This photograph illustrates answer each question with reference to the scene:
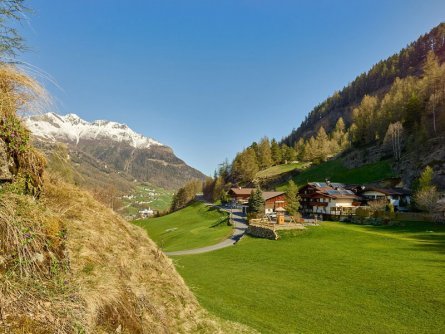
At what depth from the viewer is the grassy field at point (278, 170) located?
12825cm

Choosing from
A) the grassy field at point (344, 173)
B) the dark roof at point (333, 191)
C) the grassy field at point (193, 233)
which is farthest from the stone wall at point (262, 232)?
the grassy field at point (344, 173)

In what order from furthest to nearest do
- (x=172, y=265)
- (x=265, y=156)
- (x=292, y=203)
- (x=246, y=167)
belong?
(x=265, y=156) → (x=246, y=167) → (x=292, y=203) → (x=172, y=265)

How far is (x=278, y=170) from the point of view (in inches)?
5207

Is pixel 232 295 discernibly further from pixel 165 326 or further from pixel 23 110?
pixel 23 110

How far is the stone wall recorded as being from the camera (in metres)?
47.6

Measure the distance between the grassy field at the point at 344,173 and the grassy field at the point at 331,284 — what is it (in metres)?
51.4

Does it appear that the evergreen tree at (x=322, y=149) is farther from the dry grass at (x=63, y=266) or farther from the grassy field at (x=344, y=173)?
the dry grass at (x=63, y=266)

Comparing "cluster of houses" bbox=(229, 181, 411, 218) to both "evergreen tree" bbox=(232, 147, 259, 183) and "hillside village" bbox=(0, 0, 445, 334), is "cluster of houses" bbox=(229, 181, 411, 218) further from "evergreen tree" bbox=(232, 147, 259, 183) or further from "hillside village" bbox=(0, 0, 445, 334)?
"evergreen tree" bbox=(232, 147, 259, 183)

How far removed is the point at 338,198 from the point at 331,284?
2048 inches

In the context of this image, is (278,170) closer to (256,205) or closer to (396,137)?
(396,137)

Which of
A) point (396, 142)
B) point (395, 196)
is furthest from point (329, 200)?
point (396, 142)

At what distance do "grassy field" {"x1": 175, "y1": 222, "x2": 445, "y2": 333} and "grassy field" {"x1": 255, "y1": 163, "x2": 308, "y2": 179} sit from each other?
3386 inches

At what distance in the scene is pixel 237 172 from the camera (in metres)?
139

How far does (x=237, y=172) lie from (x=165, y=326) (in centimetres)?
13080
